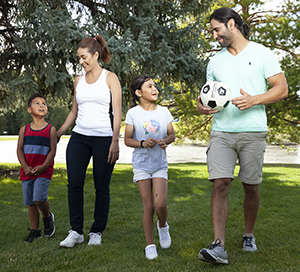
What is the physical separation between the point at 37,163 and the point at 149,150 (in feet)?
4.62

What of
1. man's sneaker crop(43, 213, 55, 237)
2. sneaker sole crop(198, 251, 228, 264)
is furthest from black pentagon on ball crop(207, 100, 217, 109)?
man's sneaker crop(43, 213, 55, 237)

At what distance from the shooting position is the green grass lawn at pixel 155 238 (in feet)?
9.98

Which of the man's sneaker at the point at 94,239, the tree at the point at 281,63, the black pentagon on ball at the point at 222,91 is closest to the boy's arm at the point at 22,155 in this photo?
the man's sneaker at the point at 94,239

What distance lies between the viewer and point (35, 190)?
3871mm

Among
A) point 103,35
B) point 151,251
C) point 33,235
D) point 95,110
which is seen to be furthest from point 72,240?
point 103,35

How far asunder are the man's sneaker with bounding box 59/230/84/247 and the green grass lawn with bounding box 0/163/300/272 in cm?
7

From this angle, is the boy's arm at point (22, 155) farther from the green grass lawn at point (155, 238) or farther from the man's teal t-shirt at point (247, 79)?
the man's teal t-shirt at point (247, 79)

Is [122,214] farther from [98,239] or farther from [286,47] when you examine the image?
[286,47]

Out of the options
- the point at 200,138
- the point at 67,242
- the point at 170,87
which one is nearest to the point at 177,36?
the point at 170,87

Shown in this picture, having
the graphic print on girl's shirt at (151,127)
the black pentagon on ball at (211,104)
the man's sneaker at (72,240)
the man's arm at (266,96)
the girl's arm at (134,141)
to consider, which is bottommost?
the man's sneaker at (72,240)

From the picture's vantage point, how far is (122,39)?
8055mm

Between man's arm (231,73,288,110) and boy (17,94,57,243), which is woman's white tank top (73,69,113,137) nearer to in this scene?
boy (17,94,57,243)

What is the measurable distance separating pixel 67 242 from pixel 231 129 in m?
2.02

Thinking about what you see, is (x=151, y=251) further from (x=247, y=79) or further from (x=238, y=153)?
(x=247, y=79)
